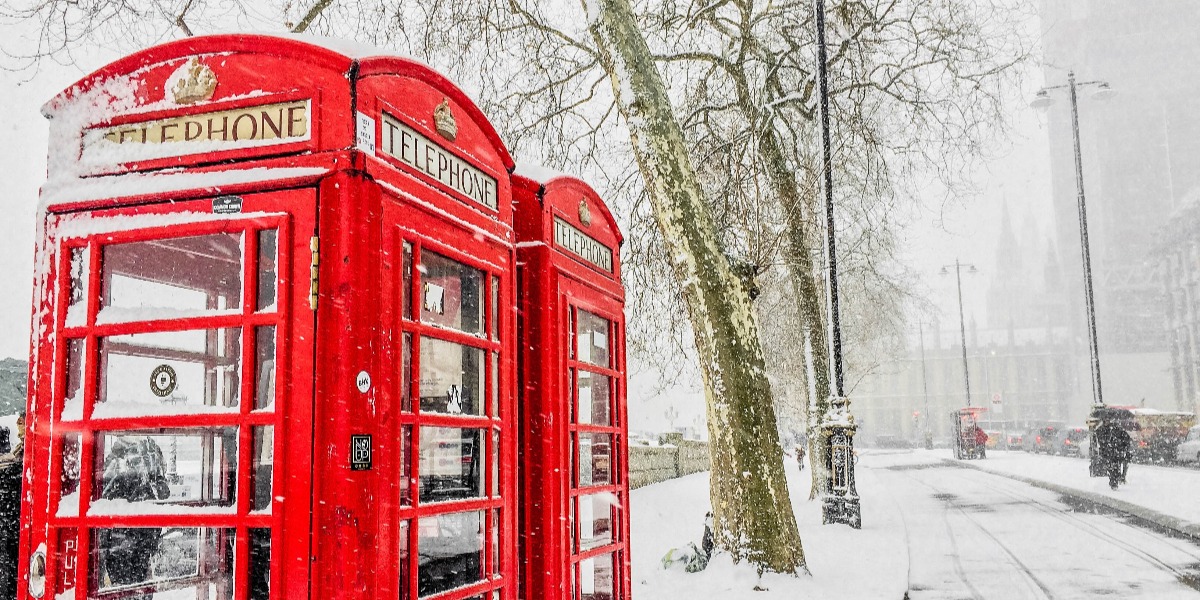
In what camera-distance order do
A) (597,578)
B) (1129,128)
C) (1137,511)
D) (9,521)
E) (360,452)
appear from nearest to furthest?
1. (360,452)
2. (9,521)
3. (597,578)
4. (1137,511)
5. (1129,128)

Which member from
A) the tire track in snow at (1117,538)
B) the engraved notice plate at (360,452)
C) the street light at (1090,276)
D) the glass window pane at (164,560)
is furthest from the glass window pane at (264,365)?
the street light at (1090,276)

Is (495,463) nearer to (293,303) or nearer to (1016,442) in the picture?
(293,303)

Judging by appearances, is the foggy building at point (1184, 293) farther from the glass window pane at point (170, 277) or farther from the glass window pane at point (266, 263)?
the glass window pane at point (266, 263)

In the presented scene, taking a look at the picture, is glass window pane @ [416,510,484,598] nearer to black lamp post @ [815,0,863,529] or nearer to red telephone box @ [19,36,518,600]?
red telephone box @ [19,36,518,600]

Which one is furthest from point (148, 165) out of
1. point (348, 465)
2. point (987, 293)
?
point (987, 293)

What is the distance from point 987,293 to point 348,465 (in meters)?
139

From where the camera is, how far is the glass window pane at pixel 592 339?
4.62 m

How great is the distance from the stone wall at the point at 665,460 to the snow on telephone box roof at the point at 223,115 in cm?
1786

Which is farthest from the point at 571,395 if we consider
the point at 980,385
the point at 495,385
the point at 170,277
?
the point at 980,385

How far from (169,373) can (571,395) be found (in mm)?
1755

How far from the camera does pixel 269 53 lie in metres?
2.84

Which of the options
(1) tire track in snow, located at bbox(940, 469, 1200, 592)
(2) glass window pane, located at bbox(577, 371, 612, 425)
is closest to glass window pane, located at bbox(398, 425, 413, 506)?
(2) glass window pane, located at bbox(577, 371, 612, 425)

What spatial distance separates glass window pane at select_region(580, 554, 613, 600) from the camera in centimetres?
477

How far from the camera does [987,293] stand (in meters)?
130
